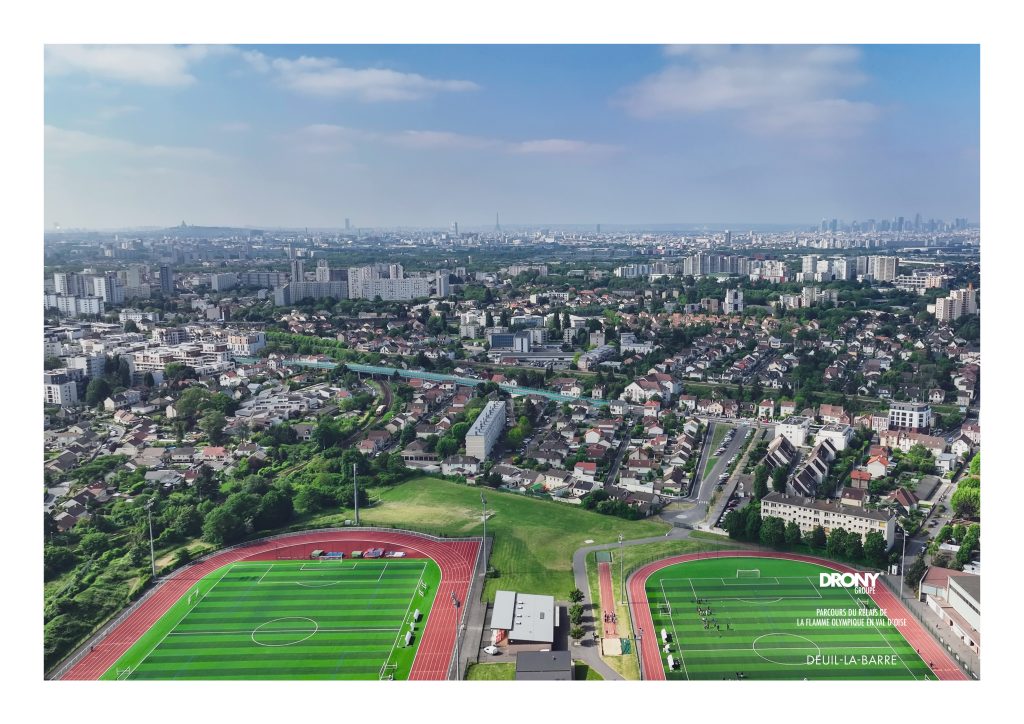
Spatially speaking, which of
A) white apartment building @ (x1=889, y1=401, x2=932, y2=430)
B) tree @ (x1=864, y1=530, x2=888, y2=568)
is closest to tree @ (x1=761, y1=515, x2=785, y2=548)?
tree @ (x1=864, y1=530, x2=888, y2=568)

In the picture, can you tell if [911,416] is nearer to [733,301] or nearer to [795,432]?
[795,432]

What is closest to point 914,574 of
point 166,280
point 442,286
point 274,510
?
point 274,510

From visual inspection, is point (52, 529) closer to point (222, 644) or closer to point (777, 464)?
point (222, 644)

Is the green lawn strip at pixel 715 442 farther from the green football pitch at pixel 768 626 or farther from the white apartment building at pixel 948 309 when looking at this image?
the white apartment building at pixel 948 309

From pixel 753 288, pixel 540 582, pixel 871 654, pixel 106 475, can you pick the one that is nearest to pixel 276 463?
pixel 106 475

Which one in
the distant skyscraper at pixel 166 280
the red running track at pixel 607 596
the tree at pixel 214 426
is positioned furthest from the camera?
the distant skyscraper at pixel 166 280

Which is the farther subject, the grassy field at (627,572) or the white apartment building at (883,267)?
the white apartment building at (883,267)

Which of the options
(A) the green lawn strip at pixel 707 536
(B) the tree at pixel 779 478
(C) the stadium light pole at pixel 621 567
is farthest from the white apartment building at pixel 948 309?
(C) the stadium light pole at pixel 621 567

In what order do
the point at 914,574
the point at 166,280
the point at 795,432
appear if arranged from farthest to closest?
the point at 166,280 → the point at 795,432 → the point at 914,574
